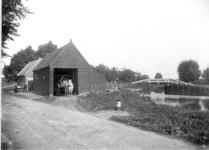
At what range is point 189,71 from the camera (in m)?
77.7

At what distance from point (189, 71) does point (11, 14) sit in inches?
3108

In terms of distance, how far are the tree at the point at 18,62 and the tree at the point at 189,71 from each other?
60811mm

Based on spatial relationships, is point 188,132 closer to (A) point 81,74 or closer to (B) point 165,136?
(B) point 165,136

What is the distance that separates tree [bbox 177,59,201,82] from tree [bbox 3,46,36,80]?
6081cm

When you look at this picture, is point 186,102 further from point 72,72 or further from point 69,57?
point 69,57

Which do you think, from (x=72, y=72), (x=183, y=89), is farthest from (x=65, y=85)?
(x=183, y=89)

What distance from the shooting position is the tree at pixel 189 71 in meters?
77.3

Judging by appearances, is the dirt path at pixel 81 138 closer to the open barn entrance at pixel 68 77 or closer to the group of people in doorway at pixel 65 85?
the group of people in doorway at pixel 65 85

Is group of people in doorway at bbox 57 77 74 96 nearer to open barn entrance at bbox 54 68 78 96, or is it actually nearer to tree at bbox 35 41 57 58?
open barn entrance at bbox 54 68 78 96

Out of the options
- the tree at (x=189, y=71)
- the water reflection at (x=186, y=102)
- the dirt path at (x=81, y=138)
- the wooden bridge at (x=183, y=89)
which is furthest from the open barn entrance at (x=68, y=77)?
the tree at (x=189, y=71)

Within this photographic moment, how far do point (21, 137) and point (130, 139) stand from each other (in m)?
3.49

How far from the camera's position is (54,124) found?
780 centimetres

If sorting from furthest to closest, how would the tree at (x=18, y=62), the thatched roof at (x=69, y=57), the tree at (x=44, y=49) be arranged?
the tree at (x=44, y=49)
the tree at (x=18, y=62)
the thatched roof at (x=69, y=57)

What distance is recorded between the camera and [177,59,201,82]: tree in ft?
254
